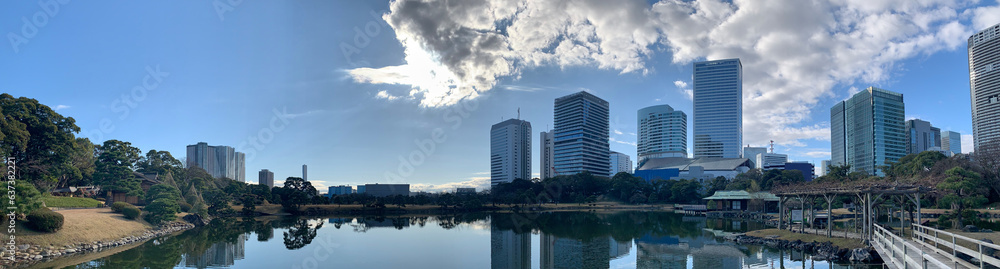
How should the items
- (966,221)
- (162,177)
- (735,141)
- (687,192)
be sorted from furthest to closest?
(735,141) < (687,192) < (162,177) < (966,221)

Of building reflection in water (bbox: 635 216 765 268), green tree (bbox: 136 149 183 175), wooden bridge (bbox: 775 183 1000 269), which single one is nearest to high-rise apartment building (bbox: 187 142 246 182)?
green tree (bbox: 136 149 183 175)

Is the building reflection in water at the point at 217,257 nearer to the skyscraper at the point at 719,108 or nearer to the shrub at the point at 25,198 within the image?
the shrub at the point at 25,198

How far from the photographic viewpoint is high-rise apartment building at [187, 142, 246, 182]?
15525 centimetres

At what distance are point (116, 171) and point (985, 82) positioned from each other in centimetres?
17001

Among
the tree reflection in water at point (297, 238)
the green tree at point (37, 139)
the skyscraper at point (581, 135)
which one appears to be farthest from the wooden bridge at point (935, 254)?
the skyscraper at point (581, 135)

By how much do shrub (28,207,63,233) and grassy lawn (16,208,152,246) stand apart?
33 cm

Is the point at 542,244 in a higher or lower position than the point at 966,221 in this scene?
lower

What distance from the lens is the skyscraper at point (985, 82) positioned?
370 feet

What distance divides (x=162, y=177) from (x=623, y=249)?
5768 centimetres

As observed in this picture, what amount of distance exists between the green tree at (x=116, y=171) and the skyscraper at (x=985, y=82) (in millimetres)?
158965

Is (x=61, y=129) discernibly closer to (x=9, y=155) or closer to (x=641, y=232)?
(x=9, y=155)

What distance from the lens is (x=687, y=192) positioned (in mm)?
87375

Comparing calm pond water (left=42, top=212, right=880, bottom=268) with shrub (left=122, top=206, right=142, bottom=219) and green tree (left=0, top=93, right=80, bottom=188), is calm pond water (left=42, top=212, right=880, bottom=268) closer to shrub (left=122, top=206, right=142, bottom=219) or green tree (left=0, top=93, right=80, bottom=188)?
shrub (left=122, top=206, right=142, bottom=219)

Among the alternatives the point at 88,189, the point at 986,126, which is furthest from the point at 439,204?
the point at 986,126
